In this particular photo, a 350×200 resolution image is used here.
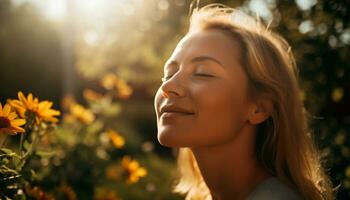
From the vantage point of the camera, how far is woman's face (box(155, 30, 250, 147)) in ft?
6.11

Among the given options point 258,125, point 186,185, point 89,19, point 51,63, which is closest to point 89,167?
point 186,185

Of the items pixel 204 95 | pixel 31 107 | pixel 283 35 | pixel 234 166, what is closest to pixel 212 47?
pixel 204 95

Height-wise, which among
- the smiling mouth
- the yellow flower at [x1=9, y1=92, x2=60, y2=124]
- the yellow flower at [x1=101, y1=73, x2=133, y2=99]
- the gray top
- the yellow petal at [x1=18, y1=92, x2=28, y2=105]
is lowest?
the yellow flower at [x1=101, y1=73, x2=133, y2=99]

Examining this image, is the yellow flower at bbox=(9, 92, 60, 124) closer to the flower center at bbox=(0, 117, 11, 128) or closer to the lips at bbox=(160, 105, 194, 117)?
the flower center at bbox=(0, 117, 11, 128)

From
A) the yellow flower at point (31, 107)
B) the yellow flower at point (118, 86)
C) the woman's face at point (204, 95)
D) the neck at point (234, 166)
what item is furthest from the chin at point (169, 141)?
the yellow flower at point (118, 86)

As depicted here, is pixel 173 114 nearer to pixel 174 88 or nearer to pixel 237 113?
pixel 174 88

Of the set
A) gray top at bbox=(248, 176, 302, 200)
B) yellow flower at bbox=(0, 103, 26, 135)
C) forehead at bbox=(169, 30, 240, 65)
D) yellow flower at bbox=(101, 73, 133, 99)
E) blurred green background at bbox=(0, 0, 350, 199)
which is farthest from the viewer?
yellow flower at bbox=(101, 73, 133, 99)

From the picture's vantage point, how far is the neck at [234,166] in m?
2.00

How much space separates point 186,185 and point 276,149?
0.66 m

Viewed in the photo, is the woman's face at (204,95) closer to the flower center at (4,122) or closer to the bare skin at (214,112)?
the bare skin at (214,112)

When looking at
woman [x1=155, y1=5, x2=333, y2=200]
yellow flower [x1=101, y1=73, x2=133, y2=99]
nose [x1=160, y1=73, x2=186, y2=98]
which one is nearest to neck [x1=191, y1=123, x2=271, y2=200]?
woman [x1=155, y1=5, x2=333, y2=200]

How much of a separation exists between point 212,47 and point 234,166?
48 cm

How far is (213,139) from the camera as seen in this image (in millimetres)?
1896

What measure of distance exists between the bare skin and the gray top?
4.5 inches
